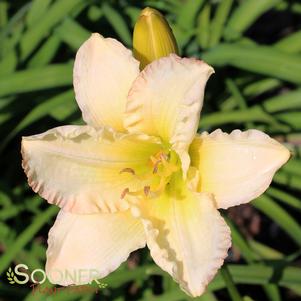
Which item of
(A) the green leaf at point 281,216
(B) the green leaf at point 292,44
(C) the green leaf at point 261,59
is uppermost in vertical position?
(C) the green leaf at point 261,59

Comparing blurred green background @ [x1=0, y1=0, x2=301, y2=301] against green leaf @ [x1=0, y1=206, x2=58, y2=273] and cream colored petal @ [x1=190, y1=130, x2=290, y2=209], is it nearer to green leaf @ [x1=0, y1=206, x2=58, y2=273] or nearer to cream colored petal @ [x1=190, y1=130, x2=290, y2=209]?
green leaf @ [x1=0, y1=206, x2=58, y2=273]

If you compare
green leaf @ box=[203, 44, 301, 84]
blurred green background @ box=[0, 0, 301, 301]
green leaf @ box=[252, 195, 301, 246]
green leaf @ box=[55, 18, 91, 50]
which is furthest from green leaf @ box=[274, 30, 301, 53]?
green leaf @ box=[55, 18, 91, 50]

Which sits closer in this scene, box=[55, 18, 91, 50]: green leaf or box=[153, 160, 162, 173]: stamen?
box=[153, 160, 162, 173]: stamen

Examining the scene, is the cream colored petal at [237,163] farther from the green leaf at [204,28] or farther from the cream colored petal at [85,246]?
the green leaf at [204,28]

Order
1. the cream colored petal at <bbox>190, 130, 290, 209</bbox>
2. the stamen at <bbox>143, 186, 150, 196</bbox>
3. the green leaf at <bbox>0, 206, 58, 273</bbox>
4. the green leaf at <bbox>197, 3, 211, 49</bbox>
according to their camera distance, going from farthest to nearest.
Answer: the green leaf at <bbox>197, 3, 211, 49</bbox>, the green leaf at <bbox>0, 206, 58, 273</bbox>, the stamen at <bbox>143, 186, 150, 196</bbox>, the cream colored petal at <bbox>190, 130, 290, 209</bbox>

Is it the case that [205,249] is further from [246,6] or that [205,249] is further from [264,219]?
[264,219]

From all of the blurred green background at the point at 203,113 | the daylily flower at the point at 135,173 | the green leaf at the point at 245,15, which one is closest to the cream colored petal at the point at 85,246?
the daylily flower at the point at 135,173

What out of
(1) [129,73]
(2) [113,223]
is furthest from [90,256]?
(1) [129,73]
